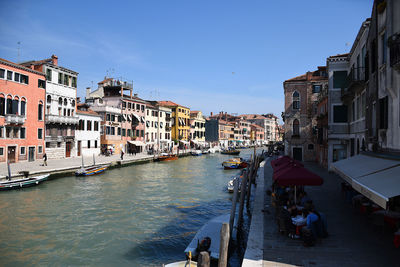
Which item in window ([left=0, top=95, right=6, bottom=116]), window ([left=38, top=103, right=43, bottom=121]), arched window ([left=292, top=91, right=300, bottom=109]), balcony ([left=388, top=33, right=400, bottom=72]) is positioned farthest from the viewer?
arched window ([left=292, top=91, right=300, bottom=109])

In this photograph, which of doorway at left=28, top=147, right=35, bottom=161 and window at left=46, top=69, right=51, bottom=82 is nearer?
doorway at left=28, top=147, right=35, bottom=161

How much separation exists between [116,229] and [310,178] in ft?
27.7

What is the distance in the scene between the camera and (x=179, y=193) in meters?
21.4

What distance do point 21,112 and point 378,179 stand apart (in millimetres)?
32551

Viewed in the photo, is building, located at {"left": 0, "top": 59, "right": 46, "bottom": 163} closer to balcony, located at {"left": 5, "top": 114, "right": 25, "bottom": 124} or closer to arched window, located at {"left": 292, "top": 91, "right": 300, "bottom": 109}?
balcony, located at {"left": 5, "top": 114, "right": 25, "bottom": 124}

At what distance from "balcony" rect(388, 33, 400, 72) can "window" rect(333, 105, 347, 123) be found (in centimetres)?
1272

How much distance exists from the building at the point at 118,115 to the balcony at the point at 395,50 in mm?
40614

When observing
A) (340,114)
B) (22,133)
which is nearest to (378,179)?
(340,114)

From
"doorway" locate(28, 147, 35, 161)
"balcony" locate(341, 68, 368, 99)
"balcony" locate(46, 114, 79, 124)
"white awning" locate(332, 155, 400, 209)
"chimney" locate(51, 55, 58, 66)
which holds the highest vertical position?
"chimney" locate(51, 55, 58, 66)

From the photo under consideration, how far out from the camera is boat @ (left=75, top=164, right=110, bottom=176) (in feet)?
89.7

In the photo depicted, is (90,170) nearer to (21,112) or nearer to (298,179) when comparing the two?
(21,112)

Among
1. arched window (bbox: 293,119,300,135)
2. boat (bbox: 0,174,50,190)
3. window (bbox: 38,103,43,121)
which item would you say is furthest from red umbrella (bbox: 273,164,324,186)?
window (bbox: 38,103,43,121)

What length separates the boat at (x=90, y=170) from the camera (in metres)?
27.3

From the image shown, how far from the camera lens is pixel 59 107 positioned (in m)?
36.4
